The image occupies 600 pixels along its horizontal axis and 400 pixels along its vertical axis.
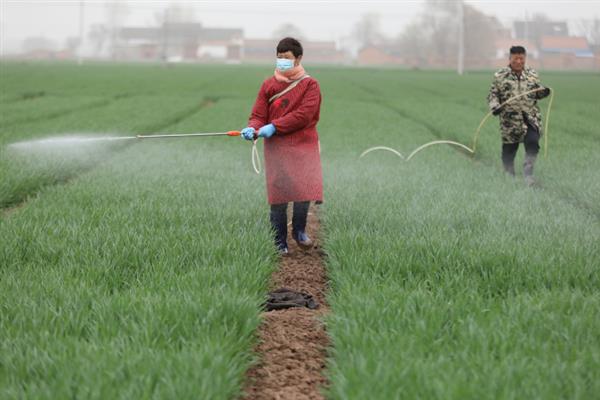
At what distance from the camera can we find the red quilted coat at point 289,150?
17.3 ft

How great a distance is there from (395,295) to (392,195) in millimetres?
3550

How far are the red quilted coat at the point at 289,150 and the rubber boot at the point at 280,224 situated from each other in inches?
5.6

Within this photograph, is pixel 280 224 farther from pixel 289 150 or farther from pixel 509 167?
pixel 509 167

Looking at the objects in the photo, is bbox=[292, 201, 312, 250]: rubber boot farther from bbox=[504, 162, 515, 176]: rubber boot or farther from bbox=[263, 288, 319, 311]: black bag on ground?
bbox=[504, 162, 515, 176]: rubber boot

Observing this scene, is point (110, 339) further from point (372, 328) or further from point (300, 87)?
point (300, 87)

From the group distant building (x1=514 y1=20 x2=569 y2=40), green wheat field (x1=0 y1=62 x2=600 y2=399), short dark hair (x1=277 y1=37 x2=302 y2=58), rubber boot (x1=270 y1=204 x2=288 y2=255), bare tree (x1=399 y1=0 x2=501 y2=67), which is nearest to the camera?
green wheat field (x1=0 y1=62 x2=600 y2=399)

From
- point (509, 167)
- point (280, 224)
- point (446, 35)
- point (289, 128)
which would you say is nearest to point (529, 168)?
point (509, 167)

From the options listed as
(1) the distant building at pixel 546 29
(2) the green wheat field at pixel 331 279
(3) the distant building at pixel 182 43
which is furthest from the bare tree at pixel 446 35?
(2) the green wheat field at pixel 331 279

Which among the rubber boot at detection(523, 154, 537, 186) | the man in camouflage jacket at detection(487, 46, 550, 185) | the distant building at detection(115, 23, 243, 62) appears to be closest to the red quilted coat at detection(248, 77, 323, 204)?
the man in camouflage jacket at detection(487, 46, 550, 185)

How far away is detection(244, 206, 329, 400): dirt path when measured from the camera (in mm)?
3129

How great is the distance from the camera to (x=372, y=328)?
11.0ft

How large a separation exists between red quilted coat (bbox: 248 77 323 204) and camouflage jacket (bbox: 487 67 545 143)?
13.2 ft

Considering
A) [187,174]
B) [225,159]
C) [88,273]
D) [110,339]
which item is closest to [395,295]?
[110,339]

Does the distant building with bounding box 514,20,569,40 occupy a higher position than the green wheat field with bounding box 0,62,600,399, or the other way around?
the distant building with bounding box 514,20,569,40
